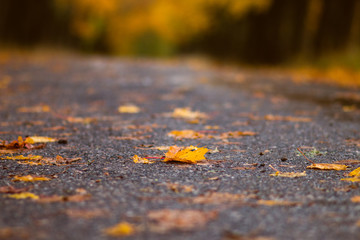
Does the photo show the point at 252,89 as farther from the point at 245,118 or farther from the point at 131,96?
the point at 245,118

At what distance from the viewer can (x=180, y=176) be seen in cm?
261

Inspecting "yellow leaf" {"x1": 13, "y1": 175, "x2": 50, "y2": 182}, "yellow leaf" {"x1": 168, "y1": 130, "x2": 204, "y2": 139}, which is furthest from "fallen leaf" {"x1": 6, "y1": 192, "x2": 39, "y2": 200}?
"yellow leaf" {"x1": 168, "y1": 130, "x2": 204, "y2": 139}

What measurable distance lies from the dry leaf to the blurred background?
→ 37.4 feet

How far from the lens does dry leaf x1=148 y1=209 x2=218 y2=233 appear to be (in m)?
1.83

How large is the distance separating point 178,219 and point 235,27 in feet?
84.4

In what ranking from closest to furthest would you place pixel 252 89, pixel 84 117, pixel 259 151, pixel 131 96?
pixel 259 151
pixel 84 117
pixel 131 96
pixel 252 89

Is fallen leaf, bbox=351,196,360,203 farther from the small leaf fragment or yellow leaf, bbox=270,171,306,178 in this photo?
yellow leaf, bbox=270,171,306,178

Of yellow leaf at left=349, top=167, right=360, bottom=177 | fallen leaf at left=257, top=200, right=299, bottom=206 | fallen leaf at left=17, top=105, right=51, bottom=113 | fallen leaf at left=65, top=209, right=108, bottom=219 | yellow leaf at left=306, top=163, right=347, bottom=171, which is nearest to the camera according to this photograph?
fallen leaf at left=65, top=209, right=108, bottom=219

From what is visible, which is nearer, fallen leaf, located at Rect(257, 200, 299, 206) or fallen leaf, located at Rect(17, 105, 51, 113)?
fallen leaf, located at Rect(257, 200, 299, 206)

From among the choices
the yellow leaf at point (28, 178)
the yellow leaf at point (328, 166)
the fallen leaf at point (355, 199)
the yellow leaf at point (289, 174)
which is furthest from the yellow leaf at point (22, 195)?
the yellow leaf at point (328, 166)

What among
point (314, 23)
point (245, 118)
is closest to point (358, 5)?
point (314, 23)

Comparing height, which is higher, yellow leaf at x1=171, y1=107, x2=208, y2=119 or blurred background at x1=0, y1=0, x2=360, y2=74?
blurred background at x1=0, y1=0, x2=360, y2=74

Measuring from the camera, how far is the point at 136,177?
102 inches

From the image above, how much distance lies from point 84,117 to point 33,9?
1778 centimetres
